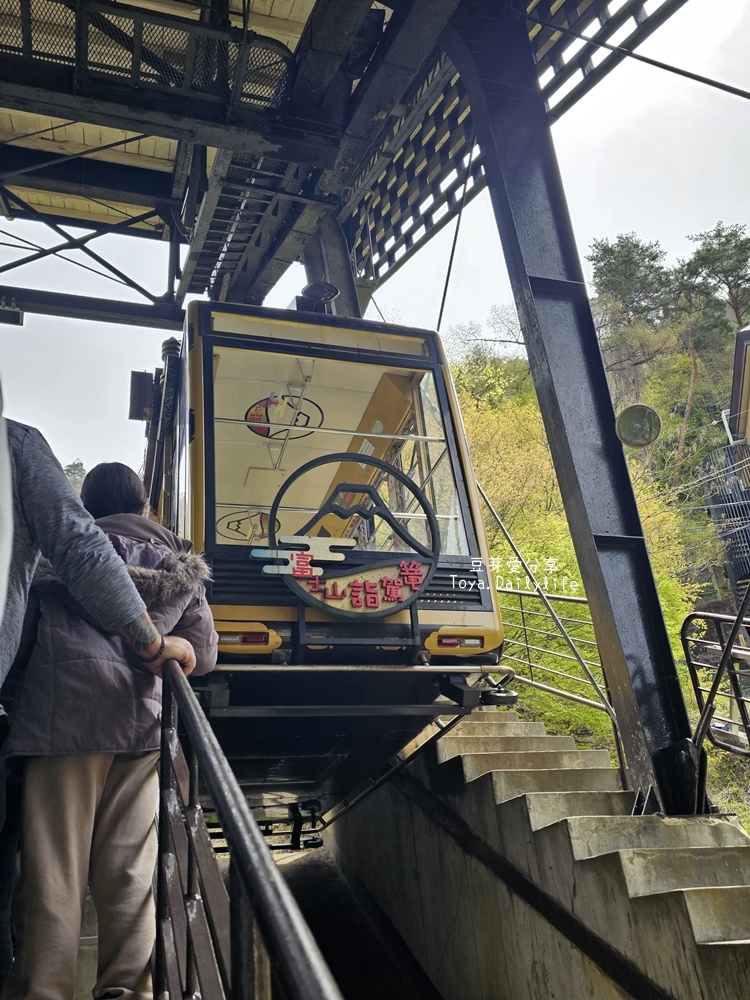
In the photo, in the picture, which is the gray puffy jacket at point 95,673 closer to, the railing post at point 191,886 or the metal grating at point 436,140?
the railing post at point 191,886

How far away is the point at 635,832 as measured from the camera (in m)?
3.95

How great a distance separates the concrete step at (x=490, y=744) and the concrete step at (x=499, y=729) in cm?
36

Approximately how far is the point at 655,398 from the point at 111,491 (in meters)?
28.0

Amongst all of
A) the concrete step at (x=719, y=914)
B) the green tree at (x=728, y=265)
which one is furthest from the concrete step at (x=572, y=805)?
the green tree at (x=728, y=265)

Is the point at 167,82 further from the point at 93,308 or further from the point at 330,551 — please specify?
the point at 330,551

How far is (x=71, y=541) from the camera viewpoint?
1.94 meters

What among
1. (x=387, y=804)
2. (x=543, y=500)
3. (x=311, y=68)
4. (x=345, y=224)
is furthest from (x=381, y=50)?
(x=543, y=500)

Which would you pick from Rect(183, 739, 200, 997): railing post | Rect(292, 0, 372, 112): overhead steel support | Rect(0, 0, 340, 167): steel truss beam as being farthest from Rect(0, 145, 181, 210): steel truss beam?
Rect(183, 739, 200, 997): railing post

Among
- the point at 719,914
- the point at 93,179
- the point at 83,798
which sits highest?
the point at 93,179

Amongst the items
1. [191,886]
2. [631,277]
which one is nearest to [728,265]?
[631,277]

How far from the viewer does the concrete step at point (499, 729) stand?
20.7 ft

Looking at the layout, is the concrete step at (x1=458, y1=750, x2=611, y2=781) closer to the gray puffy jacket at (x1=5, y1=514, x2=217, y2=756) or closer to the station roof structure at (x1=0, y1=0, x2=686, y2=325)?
the gray puffy jacket at (x1=5, y1=514, x2=217, y2=756)

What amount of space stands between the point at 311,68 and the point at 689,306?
26864 mm

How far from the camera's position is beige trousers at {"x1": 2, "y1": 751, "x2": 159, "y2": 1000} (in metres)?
1.81
